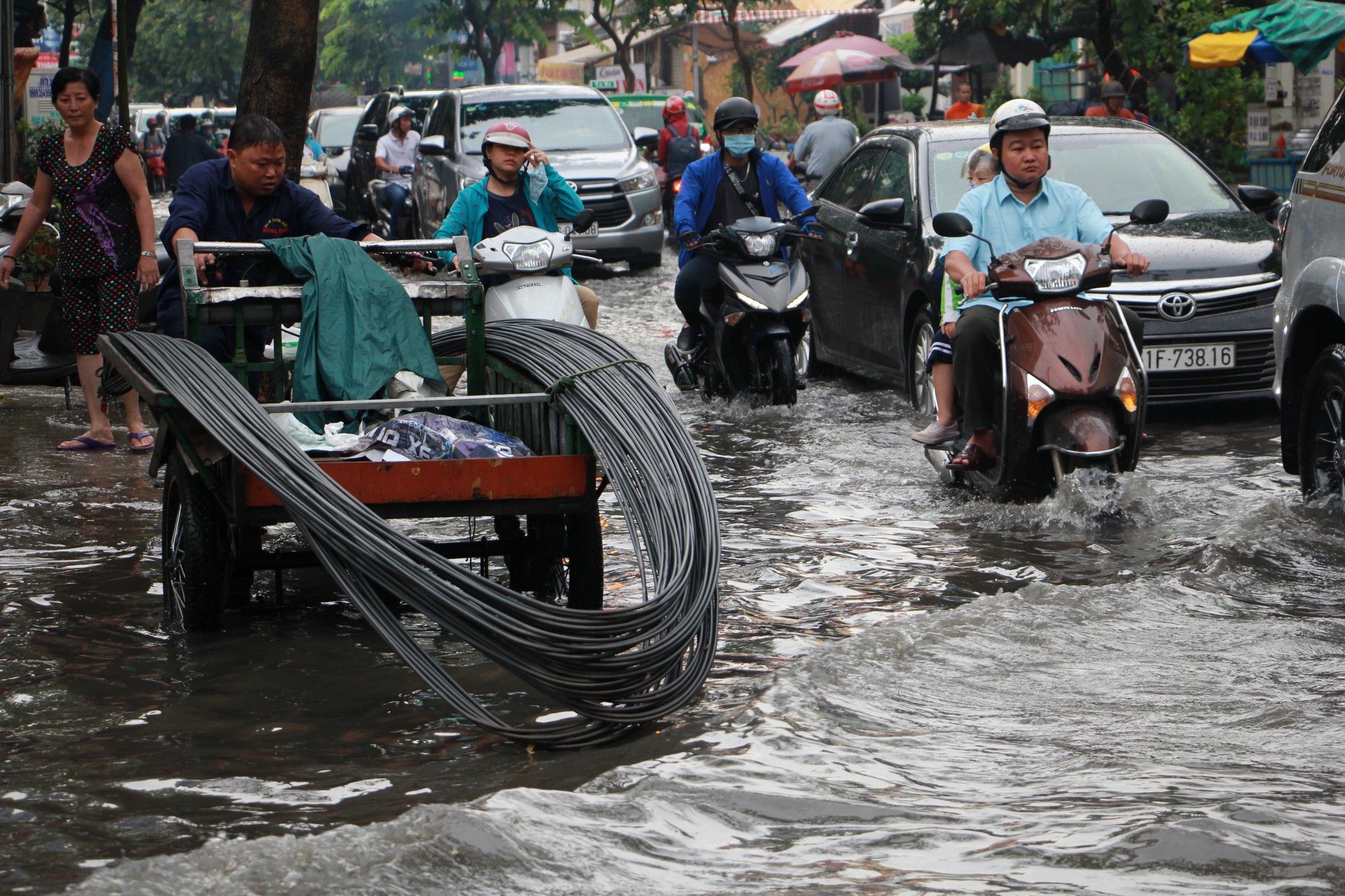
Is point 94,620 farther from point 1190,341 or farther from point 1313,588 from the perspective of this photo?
point 1190,341

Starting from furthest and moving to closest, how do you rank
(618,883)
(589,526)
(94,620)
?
(94,620) → (589,526) → (618,883)

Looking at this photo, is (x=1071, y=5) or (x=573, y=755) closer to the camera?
(x=573, y=755)

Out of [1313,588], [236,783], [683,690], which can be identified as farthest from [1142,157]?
[236,783]

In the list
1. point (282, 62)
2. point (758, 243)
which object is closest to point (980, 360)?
point (758, 243)

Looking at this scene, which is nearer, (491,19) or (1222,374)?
A: (1222,374)

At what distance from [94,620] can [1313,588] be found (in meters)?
4.04

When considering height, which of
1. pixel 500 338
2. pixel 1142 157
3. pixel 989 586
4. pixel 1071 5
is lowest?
pixel 989 586

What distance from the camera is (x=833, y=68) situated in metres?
33.4

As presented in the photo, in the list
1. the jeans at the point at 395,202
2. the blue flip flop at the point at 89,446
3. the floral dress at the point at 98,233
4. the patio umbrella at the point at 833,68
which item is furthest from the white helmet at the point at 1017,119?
the patio umbrella at the point at 833,68

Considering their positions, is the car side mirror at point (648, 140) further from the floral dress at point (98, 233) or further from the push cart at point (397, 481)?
the push cart at point (397, 481)

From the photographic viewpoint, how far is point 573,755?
411 cm

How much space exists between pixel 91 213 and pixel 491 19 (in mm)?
47901

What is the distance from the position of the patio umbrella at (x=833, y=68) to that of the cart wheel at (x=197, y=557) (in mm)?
29346

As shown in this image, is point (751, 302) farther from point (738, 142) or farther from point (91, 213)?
point (91, 213)
